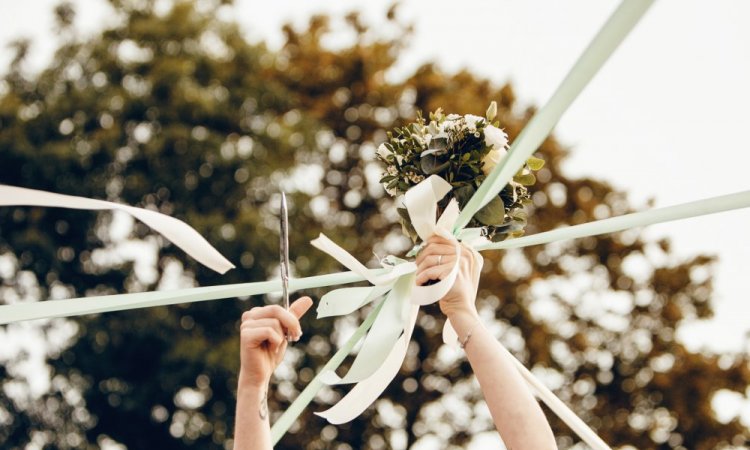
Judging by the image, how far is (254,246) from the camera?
1484 cm

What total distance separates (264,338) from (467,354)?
0.50 m

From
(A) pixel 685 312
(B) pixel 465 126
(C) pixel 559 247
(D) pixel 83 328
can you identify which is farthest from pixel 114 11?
(B) pixel 465 126

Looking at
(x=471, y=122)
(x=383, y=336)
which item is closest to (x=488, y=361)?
(x=383, y=336)

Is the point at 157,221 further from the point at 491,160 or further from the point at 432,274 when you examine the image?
the point at 491,160

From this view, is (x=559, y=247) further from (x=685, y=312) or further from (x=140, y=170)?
(x=140, y=170)

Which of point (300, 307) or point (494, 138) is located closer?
point (300, 307)

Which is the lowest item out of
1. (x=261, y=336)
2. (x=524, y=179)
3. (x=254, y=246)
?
(x=261, y=336)

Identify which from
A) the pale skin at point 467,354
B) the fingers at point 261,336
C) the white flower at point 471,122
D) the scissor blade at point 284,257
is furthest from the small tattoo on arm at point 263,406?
the white flower at point 471,122

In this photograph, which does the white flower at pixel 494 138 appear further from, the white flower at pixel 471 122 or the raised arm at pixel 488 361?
the raised arm at pixel 488 361

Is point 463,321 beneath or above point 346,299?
beneath

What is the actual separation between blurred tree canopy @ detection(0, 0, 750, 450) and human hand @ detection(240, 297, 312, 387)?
12683mm

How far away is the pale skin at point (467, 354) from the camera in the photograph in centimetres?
215

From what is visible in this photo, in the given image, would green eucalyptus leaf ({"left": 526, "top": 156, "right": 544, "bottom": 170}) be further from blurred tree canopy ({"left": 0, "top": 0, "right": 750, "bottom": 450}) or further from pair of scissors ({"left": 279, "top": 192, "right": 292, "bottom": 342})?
blurred tree canopy ({"left": 0, "top": 0, "right": 750, "bottom": 450})

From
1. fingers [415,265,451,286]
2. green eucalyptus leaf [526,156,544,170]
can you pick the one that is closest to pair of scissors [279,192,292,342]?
fingers [415,265,451,286]
